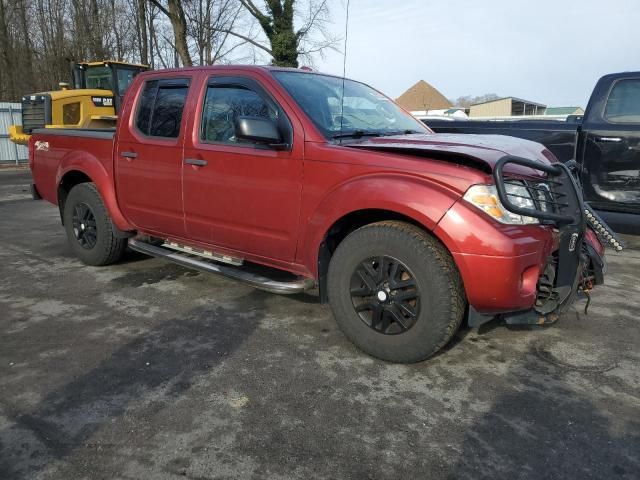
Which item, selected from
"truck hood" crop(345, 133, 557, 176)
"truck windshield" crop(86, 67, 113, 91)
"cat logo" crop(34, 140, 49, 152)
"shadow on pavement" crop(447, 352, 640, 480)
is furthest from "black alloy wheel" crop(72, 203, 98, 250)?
"truck windshield" crop(86, 67, 113, 91)

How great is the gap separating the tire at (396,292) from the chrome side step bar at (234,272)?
0.27 meters

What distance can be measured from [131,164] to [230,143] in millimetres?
1217

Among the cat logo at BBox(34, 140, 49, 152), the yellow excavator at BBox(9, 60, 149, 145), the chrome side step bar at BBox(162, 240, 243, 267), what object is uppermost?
the yellow excavator at BBox(9, 60, 149, 145)

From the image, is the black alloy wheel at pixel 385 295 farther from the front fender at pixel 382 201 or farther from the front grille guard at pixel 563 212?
the front grille guard at pixel 563 212

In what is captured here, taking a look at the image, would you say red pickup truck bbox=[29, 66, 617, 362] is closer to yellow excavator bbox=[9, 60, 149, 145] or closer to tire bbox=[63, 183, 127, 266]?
tire bbox=[63, 183, 127, 266]

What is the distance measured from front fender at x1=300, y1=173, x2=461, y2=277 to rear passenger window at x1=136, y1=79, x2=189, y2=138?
160 cm

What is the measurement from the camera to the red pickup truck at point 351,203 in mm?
2736

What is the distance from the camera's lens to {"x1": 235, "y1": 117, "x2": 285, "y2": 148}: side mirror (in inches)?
125

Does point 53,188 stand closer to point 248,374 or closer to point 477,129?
point 248,374

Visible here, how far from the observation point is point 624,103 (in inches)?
225

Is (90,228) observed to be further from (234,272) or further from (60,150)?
(234,272)

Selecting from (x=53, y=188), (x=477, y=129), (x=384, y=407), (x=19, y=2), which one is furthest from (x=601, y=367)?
(x=19, y=2)

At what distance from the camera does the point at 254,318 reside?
3848 mm

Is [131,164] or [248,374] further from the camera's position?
[131,164]
